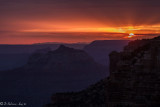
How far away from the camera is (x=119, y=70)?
97.5ft

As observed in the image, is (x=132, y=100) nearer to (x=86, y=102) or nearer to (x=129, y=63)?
(x=129, y=63)

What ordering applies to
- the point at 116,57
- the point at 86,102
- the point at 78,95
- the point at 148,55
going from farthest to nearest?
the point at 78,95, the point at 86,102, the point at 116,57, the point at 148,55

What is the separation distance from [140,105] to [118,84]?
2.18 m

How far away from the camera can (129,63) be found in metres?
30.3

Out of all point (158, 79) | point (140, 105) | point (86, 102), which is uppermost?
point (158, 79)

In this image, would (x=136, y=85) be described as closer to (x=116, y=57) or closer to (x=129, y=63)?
(x=129, y=63)

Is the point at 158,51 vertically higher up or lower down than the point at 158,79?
higher up

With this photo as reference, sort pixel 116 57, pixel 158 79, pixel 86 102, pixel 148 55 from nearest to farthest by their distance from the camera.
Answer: pixel 158 79
pixel 148 55
pixel 116 57
pixel 86 102

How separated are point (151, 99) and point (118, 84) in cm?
268

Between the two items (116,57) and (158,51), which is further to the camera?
(116,57)

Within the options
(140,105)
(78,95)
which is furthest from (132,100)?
(78,95)

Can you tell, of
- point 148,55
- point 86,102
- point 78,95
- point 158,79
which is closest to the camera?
point 158,79

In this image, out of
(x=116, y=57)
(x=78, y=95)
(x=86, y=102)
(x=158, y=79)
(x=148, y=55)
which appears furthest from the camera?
(x=78, y=95)

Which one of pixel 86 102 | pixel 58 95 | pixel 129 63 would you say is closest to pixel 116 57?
pixel 86 102
